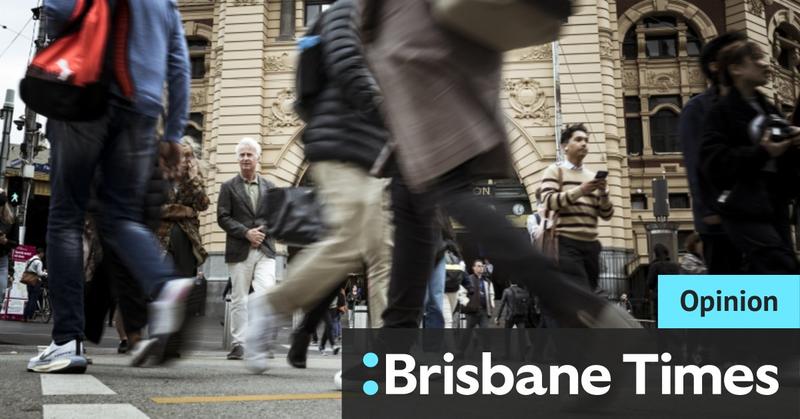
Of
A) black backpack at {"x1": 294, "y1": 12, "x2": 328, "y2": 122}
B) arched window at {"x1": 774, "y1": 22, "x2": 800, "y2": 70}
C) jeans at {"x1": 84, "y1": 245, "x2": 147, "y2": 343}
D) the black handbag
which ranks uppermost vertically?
arched window at {"x1": 774, "y1": 22, "x2": 800, "y2": 70}

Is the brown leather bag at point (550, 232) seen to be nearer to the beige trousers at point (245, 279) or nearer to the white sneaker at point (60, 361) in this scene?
the beige trousers at point (245, 279)

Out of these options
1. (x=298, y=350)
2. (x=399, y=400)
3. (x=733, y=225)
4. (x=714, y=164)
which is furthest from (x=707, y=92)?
(x=399, y=400)

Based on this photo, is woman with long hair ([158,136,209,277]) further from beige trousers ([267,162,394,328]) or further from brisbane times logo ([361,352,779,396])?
brisbane times logo ([361,352,779,396])

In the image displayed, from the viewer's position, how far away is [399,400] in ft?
6.29

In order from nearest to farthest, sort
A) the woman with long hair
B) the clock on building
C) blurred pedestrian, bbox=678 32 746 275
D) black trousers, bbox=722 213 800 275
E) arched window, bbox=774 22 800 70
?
black trousers, bbox=722 213 800 275, blurred pedestrian, bbox=678 32 746 275, the woman with long hair, the clock on building, arched window, bbox=774 22 800 70

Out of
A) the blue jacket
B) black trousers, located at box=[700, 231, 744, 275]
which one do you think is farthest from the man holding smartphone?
the blue jacket

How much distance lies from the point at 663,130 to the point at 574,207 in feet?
83.1

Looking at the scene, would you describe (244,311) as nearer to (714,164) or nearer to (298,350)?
(298,350)

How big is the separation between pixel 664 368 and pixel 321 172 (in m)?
1.50

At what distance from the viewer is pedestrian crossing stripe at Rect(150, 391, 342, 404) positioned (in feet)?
7.64

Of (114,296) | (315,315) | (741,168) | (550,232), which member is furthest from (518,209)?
(315,315)

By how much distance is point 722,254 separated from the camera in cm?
402

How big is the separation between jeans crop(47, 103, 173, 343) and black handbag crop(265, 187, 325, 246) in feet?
2.78

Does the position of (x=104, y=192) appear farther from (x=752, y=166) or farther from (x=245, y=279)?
(x=752, y=166)
